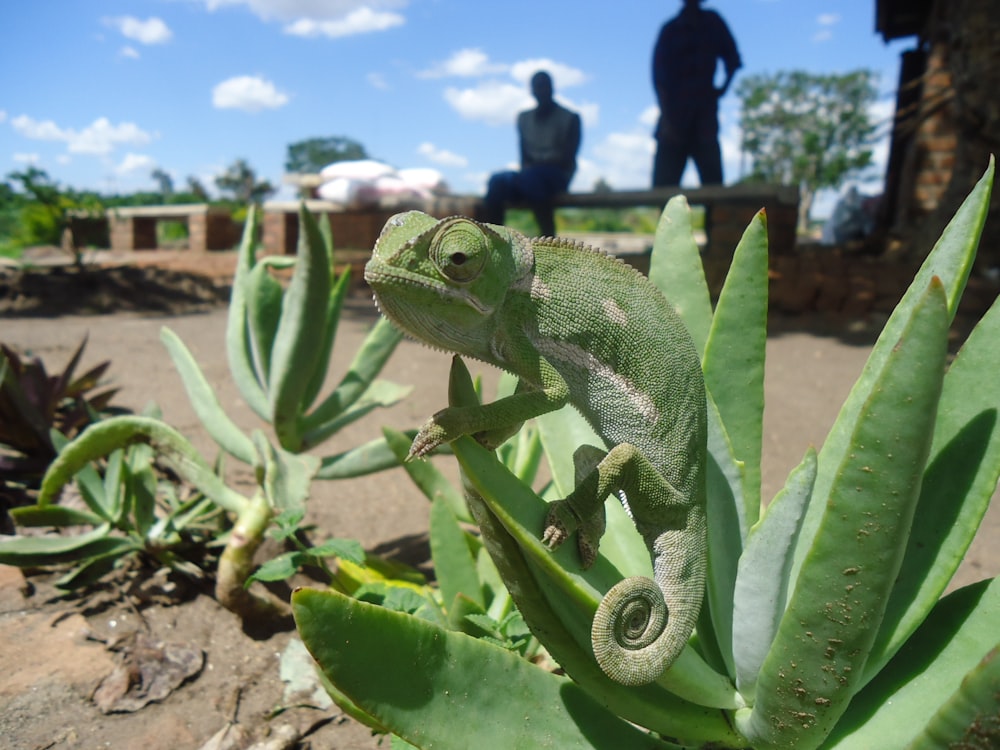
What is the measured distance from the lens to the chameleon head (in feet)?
2.90

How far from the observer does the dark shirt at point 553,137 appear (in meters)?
7.98

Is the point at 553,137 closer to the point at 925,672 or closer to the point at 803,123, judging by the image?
the point at 925,672

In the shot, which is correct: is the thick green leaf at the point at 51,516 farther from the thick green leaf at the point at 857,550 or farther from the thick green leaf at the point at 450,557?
the thick green leaf at the point at 857,550

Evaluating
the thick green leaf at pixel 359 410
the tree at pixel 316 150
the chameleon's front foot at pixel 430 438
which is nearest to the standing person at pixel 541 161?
the thick green leaf at pixel 359 410

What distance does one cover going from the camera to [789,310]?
6957mm

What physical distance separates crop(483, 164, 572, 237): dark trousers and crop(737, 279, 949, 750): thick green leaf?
22.9 ft

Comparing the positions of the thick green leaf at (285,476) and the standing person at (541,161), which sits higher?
the standing person at (541,161)

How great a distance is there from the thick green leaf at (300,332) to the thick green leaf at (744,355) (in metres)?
1.23

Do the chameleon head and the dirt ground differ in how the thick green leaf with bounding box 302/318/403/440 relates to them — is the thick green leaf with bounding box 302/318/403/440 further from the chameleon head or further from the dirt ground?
the chameleon head

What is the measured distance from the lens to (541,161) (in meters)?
8.02

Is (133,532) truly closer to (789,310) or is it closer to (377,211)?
(789,310)

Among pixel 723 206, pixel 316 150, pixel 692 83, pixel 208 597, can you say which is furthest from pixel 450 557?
pixel 316 150

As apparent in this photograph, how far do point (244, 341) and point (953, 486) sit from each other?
2026mm

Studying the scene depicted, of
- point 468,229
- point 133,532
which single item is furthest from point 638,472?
point 133,532
